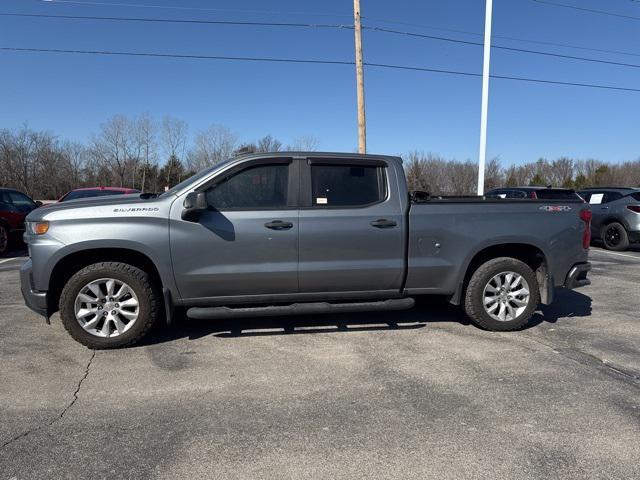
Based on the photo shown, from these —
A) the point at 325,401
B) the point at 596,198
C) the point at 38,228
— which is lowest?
the point at 325,401

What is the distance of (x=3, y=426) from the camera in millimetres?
3158

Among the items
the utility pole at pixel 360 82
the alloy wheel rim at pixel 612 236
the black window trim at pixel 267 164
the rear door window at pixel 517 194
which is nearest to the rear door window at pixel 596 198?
the alloy wheel rim at pixel 612 236

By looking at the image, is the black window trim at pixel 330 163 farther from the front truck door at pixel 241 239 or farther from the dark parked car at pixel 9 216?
the dark parked car at pixel 9 216

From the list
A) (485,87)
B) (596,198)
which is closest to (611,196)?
(596,198)

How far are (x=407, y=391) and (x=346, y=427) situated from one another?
76 centimetres

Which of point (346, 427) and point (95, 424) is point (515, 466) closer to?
point (346, 427)

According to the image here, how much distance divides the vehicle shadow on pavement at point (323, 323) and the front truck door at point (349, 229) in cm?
63

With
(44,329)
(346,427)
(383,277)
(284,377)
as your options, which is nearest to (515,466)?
(346,427)

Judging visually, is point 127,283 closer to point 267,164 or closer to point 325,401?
point 267,164

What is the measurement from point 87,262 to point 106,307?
1.66ft

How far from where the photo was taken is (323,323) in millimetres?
5488

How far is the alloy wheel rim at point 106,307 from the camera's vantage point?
449 cm

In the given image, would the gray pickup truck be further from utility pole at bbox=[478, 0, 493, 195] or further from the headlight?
utility pole at bbox=[478, 0, 493, 195]

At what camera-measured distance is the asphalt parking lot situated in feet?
9.11
